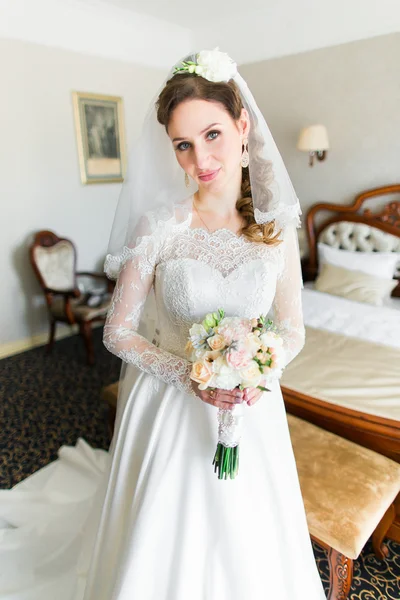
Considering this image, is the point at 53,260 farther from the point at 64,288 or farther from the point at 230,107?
the point at 230,107

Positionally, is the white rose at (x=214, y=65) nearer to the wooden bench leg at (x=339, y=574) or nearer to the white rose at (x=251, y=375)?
the white rose at (x=251, y=375)

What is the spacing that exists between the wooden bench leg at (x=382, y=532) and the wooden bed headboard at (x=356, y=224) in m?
2.46

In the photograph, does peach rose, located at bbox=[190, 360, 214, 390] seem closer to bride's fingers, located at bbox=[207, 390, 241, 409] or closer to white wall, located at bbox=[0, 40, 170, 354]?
bride's fingers, located at bbox=[207, 390, 241, 409]

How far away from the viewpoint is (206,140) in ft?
4.35

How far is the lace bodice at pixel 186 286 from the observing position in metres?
1.37

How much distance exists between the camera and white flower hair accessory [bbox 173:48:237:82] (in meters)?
1.31

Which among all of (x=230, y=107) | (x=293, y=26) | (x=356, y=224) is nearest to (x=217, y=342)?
(x=230, y=107)

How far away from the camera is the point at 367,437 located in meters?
2.17

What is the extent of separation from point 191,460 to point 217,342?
0.48 m

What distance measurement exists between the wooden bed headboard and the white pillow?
17cm

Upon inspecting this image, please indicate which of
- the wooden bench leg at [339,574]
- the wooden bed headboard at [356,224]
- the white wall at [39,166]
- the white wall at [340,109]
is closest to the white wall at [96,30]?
the white wall at [39,166]

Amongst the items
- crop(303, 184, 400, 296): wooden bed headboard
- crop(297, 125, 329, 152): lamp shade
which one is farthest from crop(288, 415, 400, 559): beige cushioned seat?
crop(297, 125, 329, 152): lamp shade

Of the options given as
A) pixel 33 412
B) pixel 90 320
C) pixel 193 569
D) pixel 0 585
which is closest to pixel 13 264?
pixel 90 320

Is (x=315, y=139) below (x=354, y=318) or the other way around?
the other way around
